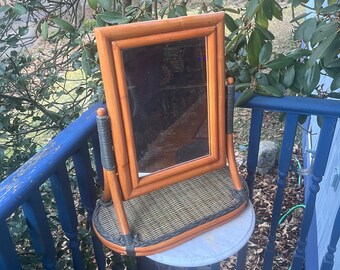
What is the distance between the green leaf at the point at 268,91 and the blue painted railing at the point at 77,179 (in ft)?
0.07

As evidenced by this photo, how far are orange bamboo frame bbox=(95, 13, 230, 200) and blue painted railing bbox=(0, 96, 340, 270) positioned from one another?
19 centimetres

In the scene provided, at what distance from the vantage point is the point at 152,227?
1.12 m

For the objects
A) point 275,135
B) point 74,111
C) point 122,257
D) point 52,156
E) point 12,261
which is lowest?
point 275,135

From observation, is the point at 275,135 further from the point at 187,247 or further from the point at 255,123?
the point at 187,247

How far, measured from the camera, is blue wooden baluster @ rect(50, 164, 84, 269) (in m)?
1.13

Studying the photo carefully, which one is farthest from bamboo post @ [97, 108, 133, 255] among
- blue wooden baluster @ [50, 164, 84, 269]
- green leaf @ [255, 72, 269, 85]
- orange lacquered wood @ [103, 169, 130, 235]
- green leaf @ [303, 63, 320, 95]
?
green leaf @ [303, 63, 320, 95]

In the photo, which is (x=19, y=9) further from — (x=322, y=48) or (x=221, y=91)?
(x=322, y=48)

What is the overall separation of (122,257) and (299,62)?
1.01 m

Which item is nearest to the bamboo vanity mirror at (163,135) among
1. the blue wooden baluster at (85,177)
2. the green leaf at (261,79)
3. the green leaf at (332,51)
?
the blue wooden baluster at (85,177)

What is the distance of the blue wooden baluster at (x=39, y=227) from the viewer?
1.03 m

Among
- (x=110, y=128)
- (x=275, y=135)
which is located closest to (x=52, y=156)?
(x=110, y=128)

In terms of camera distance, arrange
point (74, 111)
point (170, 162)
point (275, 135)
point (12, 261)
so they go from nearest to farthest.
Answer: point (12, 261) → point (170, 162) → point (74, 111) → point (275, 135)

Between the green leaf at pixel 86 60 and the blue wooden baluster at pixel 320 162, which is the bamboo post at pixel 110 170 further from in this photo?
the blue wooden baluster at pixel 320 162

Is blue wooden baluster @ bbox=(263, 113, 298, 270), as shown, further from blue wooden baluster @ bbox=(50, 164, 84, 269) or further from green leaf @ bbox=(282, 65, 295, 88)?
blue wooden baluster @ bbox=(50, 164, 84, 269)
